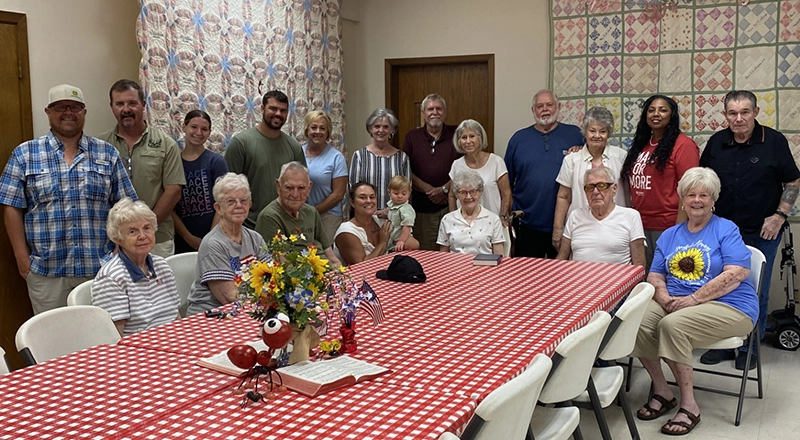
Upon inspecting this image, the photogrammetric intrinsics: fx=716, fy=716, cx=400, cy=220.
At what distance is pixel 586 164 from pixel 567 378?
2.39m

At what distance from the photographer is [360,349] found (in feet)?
7.22

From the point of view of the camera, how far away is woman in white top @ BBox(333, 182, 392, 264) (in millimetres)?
4211

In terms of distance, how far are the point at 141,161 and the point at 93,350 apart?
→ 1.83 metres

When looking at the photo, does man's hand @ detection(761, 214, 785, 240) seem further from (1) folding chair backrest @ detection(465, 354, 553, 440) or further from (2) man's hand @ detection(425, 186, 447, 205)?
(1) folding chair backrest @ detection(465, 354, 553, 440)

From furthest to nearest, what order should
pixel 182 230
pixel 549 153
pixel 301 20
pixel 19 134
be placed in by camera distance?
pixel 301 20
pixel 549 153
pixel 182 230
pixel 19 134

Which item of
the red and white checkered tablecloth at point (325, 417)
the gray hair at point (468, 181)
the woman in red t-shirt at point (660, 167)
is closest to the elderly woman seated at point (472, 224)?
the gray hair at point (468, 181)

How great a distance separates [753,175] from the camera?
4.16 m

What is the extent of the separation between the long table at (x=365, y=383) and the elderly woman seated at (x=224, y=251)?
0.54 metres

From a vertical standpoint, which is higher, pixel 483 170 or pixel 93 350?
pixel 483 170

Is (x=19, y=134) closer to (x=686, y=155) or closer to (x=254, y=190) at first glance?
(x=254, y=190)

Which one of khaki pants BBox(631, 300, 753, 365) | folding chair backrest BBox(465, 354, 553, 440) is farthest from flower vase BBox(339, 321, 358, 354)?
khaki pants BBox(631, 300, 753, 365)

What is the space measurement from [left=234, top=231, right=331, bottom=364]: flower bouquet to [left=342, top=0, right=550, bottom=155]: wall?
4.18 m

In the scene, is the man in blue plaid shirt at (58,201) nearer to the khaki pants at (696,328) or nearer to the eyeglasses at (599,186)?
the eyeglasses at (599,186)

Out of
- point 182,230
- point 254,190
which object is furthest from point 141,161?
point 254,190
